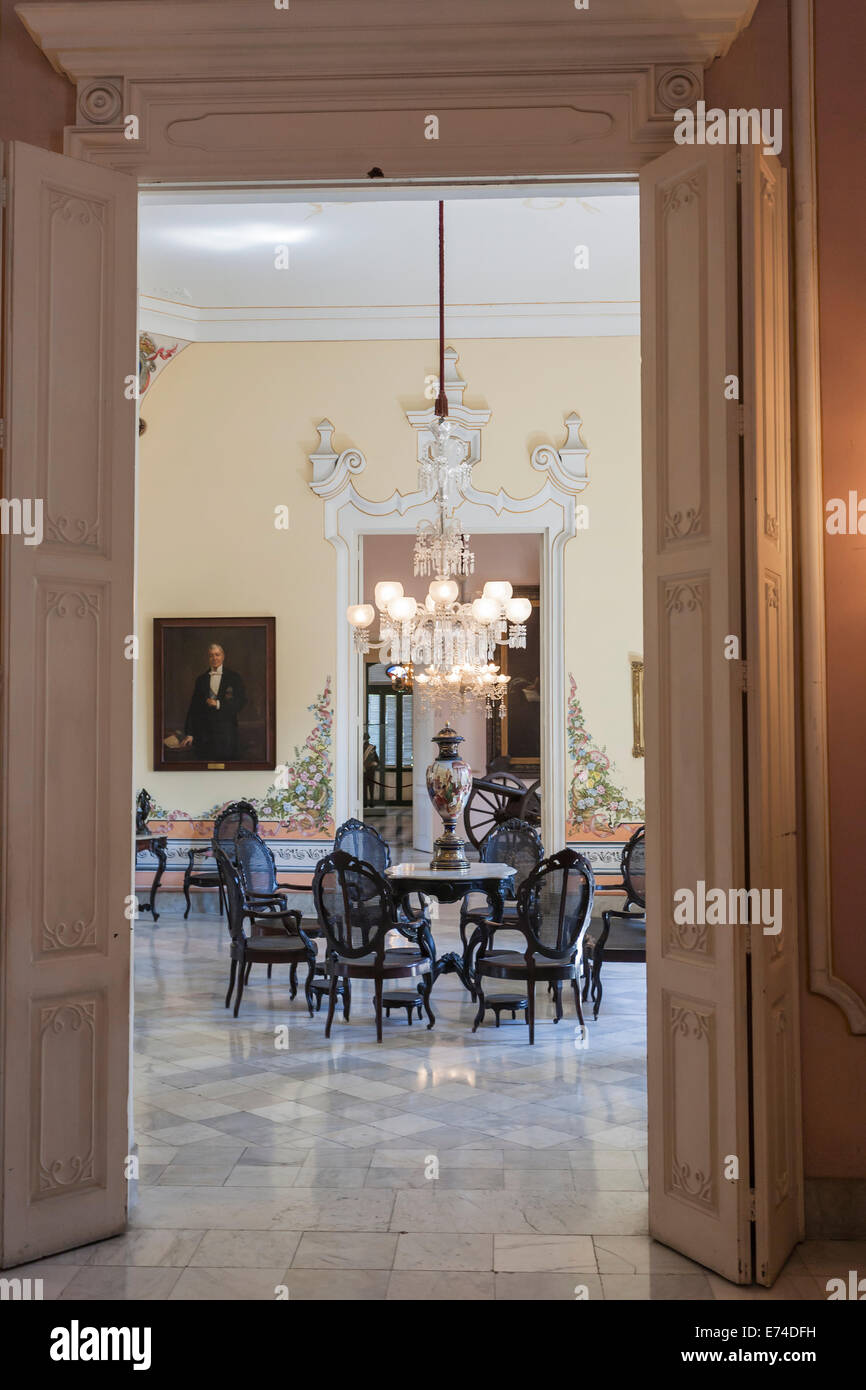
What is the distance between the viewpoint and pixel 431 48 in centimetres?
364

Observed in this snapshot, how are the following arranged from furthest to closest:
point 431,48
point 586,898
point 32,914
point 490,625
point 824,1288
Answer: point 490,625 → point 586,898 → point 431,48 → point 32,914 → point 824,1288

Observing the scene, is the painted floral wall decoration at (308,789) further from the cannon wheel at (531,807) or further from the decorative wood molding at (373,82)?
the decorative wood molding at (373,82)

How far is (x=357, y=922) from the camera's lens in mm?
6012

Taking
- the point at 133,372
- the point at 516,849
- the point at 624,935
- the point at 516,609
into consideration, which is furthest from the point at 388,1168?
the point at 516,609

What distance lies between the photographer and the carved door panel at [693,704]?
3.26 meters

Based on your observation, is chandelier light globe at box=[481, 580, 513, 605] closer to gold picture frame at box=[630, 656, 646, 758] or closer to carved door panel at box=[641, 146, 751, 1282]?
gold picture frame at box=[630, 656, 646, 758]

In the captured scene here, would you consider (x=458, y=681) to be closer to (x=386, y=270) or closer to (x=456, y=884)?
(x=456, y=884)

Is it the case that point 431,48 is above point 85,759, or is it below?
above

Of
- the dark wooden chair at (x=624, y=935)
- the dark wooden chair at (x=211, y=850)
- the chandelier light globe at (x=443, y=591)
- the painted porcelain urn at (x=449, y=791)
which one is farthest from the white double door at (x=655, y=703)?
the dark wooden chair at (x=211, y=850)

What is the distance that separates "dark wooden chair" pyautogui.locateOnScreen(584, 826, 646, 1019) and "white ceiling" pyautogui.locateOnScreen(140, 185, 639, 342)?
437cm

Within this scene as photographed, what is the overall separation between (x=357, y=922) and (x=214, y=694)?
4796 millimetres

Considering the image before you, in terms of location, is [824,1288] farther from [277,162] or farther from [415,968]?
[277,162]

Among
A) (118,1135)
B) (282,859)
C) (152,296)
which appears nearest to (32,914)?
(118,1135)

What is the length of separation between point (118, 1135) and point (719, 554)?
97.5 inches
